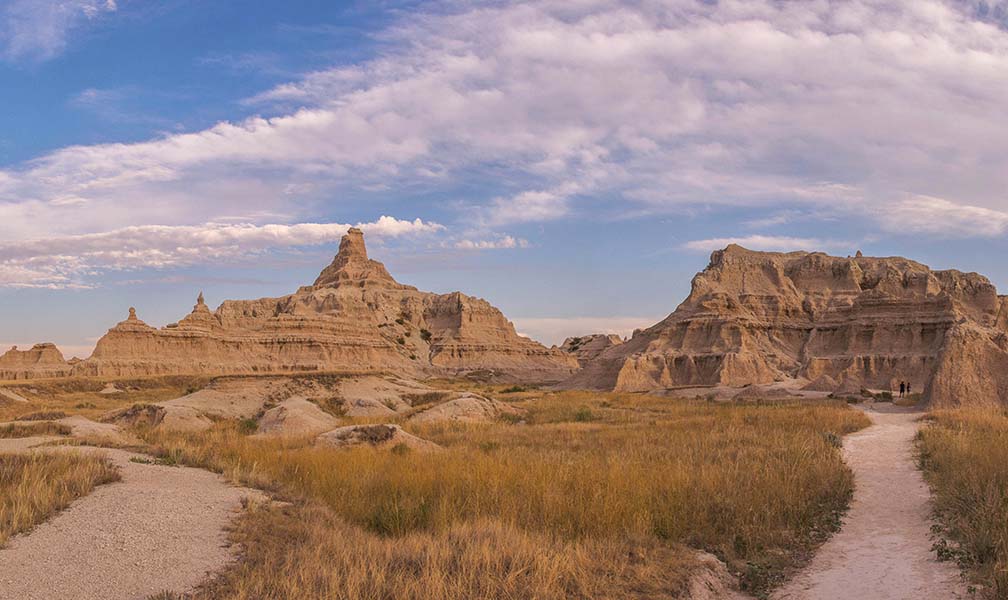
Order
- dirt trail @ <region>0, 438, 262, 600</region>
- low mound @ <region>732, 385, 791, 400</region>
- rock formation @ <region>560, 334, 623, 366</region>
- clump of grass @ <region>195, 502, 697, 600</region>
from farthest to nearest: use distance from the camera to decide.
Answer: rock formation @ <region>560, 334, 623, 366</region> → low mound @ <region>732, 385, 791, 400</region> → dirt trail @ <region>0, 438, 262, 600</region> → clump of grass @ <region>195, 502, 697, 600</region>

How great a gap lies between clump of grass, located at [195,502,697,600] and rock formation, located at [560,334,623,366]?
130m

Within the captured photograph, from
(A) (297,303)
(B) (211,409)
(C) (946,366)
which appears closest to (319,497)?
(B) (211,409)

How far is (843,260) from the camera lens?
96.1 metres

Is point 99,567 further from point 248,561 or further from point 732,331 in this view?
point 732,331

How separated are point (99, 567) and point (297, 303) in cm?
11629

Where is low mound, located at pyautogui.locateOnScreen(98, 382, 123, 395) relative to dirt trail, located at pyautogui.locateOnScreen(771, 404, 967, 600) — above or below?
below

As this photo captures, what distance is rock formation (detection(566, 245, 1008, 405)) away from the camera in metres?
67.7

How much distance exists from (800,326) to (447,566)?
85328mm

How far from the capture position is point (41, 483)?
8.16 meters

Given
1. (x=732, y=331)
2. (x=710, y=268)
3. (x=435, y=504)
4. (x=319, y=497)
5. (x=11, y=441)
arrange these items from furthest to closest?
(x=710, y=268) < (x=732, y=331) < (x=11, y=441) < (x=319, y=497) < (x=435, y=504)

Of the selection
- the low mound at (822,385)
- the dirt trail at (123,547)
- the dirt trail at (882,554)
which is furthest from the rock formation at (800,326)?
the dirt trail at (123,547)

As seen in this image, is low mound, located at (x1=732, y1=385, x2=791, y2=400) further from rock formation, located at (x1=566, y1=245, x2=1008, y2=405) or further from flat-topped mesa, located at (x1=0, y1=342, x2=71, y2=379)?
flat-topped mesa, located at (x1=0, y1=342, x2=71, y2=379)

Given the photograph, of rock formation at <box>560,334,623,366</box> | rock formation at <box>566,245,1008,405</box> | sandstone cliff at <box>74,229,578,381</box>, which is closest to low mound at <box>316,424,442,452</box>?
rock formation at <box>566,245,1008,405</box>

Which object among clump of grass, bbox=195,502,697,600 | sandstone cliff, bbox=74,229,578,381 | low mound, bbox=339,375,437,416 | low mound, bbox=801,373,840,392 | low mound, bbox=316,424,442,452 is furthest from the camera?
sandstone cliff, bbox=74,229,578,381
